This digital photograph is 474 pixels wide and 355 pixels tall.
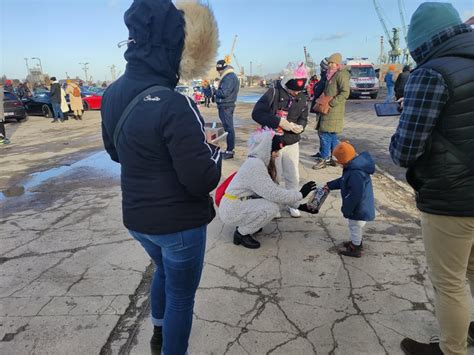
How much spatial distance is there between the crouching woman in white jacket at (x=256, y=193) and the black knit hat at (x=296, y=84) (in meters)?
0.86

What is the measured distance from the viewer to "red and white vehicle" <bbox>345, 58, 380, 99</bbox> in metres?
25.8

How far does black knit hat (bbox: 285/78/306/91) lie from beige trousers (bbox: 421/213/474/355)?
98.5 inches

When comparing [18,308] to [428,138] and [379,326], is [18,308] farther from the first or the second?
[428,138]

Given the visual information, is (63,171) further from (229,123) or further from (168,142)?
(168,142)

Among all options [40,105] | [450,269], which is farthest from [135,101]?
[40,105]

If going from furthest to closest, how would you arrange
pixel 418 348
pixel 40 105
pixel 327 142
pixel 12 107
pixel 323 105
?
1. pixel 40 105
2. pixel 12 107
3. pixel 327 142
4. pixel 323 105
5. pixel 418 348

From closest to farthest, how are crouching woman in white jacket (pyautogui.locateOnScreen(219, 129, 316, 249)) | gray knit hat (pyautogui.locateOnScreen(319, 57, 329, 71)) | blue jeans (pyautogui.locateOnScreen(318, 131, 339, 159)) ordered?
1. crouching woman in white jacket (pyautogui.locateOnScreen(219, 129, 316, 249))
2. gray knit hat (pyautogui.locateOnScreen(319, 57, 329, 71))
3. blue jeans (pyautogui.locateOnScreen(318, 131, 339, 159))

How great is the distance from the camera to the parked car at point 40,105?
1862 cm

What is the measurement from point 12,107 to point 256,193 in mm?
16136

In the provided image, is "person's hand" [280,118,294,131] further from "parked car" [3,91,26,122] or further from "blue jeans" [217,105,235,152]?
"parked car" [3,91,26,122]

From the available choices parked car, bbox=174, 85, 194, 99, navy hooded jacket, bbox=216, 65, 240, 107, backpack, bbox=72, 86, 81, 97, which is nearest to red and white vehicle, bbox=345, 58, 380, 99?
parked car, bbox=174, 85, 194, 99

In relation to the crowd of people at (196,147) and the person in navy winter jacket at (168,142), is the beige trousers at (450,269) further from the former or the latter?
the person in navy winter jacket at (168,142)

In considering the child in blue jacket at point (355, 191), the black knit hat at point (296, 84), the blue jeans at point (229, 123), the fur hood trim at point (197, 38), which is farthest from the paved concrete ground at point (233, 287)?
the blue jeans at point (229, 123)

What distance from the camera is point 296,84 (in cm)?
418
